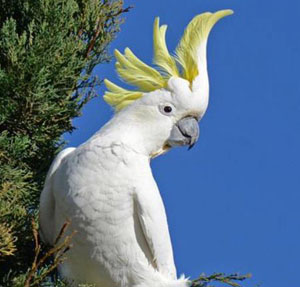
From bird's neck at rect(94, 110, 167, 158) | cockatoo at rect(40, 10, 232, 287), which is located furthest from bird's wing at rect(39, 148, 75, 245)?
bird's neck at rect(94, 110, 167, 158)

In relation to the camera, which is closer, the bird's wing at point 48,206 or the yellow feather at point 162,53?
the bird's wing at point 48,206

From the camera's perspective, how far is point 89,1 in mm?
3902

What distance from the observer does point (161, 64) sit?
368 centimetres

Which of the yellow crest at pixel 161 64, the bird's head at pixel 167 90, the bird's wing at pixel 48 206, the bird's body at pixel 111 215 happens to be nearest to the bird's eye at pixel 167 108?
the bird's head at pixel 167 90

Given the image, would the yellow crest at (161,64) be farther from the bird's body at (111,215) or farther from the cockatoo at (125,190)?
the bird's body at (111,215)

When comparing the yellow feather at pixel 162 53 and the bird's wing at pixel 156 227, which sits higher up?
the yellow feather at pixel 162 53

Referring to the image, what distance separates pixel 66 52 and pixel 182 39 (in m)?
0.55

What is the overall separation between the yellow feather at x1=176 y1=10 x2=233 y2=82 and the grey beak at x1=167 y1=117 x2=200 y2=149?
0.21 meters

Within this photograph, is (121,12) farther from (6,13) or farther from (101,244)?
(101,244)

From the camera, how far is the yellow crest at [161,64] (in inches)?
143

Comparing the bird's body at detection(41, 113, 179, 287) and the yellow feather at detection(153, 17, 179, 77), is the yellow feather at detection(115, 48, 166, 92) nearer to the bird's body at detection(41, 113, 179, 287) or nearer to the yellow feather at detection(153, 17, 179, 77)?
the yellow feather at detection(153, 17, 179, 77)

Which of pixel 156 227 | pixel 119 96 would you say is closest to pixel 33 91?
pixel 119 96

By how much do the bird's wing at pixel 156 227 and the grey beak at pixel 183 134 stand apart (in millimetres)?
243

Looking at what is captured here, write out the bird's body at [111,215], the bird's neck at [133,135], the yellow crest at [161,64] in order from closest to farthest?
the bird's body at [111,215] < the bird's neck at [133,135] < the yellow crest at [161,64]
